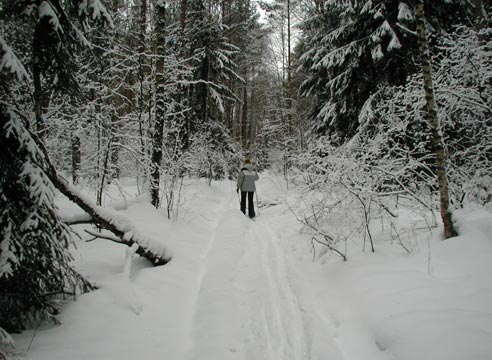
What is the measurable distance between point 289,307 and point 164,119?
6087 millimetres

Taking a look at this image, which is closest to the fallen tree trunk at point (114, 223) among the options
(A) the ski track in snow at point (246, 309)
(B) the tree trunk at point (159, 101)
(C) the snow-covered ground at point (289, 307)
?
(C) the snow-covered ground at point (289, 307)

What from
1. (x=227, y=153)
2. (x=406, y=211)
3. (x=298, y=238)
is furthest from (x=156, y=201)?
(x=227, y=153)

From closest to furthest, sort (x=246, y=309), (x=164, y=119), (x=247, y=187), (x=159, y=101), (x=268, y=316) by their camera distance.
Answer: (x=268, y=316) → (x=246, y=309) → (x=159, y=101) → (x=164, y=119) → (x=247, y=187)

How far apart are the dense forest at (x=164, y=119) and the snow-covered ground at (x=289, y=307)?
42 cm

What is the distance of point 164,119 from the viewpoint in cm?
767

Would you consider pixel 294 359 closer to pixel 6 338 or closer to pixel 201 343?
pixel 201 343

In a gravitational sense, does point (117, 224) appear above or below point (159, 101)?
below

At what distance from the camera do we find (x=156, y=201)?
7598mm

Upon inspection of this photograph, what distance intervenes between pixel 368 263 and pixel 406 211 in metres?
2.12

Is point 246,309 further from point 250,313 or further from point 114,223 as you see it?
point 114,223

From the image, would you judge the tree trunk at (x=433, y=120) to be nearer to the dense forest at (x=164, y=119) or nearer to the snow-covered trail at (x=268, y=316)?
the dense forest at (x=164, y=119)

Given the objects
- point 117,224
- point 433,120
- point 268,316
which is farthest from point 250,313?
point 433,120

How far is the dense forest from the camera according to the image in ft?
8.27

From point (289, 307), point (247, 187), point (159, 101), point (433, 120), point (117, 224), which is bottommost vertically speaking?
point (289, 307)
